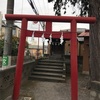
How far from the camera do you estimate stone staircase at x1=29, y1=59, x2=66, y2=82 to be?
530 inches

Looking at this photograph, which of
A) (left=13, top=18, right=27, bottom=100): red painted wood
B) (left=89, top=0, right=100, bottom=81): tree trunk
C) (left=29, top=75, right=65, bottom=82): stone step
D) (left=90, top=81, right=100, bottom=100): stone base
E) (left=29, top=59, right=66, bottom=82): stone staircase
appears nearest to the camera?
(left=13, top=18, right=27, bottom=100): red painted wood

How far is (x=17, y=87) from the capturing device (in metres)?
7.03

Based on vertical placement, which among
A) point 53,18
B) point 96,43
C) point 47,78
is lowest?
point 47,78

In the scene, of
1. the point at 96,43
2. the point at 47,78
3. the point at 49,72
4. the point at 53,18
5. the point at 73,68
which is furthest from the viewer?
the point at 49,72

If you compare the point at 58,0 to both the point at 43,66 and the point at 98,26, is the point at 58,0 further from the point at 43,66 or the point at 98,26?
the point at 43,66

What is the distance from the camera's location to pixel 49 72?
581 inches

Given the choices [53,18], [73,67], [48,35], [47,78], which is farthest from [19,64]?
[47,78]

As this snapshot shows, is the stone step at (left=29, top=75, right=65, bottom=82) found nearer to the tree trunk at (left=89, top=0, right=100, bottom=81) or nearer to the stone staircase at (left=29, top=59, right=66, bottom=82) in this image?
the stone staircase at (left=29, top=59, right=66, bottom=82)

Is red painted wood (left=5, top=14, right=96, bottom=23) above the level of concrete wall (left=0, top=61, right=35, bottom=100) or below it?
above

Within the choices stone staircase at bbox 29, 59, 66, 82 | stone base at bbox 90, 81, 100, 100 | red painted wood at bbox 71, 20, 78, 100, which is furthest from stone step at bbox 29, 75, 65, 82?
red painted wood at bbox 71, 20, 78, 100

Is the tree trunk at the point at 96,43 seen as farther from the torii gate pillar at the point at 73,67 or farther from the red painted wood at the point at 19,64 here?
the red painted wood at the point at 19,64

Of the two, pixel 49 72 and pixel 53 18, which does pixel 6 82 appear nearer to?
pixel 53 18

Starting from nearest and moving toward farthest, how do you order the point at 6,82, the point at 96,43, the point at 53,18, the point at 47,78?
the point at 53,18, the point at 6,82, the point at 96,43, the point at 47,78

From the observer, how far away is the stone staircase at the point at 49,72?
1346 centimetres
